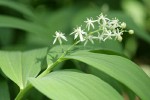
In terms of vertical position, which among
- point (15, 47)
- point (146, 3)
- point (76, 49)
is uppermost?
point (146, 3)

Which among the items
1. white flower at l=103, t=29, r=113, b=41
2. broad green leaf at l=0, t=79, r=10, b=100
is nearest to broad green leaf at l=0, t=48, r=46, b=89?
broad green leaf at l=0, t=79, r=10, b=100

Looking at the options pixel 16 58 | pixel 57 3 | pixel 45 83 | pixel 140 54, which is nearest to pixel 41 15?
pixel 57 3

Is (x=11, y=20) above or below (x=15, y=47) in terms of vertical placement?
above

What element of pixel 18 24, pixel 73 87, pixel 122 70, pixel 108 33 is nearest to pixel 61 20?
pixel 18 24

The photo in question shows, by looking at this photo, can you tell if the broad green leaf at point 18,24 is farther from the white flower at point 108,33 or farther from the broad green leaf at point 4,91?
the white flower at point 108,33

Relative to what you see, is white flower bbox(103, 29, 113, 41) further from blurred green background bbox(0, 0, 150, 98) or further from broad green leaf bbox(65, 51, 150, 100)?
blurred green background bbox(0, 0, 150, 98)

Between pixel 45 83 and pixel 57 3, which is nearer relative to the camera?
pixel 45 83

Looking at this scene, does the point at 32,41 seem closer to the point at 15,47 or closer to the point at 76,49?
the point at 15,47
